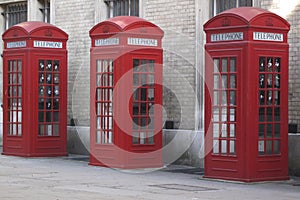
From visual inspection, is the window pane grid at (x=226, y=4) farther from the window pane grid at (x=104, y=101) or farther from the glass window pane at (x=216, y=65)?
the window pane grid at (x=104, y=101)

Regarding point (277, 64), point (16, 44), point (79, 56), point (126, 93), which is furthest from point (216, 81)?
point (79, 56)

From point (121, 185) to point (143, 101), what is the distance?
3.13 m

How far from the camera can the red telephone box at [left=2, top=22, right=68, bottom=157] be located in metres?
18.2

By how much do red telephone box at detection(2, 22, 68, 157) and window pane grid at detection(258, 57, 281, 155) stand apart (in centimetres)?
642

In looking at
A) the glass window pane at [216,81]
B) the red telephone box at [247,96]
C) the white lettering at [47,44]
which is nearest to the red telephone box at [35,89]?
the white lettering at [47,44]

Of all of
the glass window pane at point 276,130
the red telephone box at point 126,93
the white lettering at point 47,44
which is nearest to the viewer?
the glass window pane at point 276,130

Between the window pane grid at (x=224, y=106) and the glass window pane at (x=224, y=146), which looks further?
the glass window pane at (x=224, y=146)

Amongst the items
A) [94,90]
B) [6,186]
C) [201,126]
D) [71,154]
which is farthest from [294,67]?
[71,154]

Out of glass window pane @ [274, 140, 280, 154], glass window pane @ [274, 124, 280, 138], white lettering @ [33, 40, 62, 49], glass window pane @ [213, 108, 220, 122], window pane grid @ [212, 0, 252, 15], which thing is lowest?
glass window pane @ [274, 140, 280, 154]

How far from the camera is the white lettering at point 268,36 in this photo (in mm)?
13383

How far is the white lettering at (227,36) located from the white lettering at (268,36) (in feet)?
0.83

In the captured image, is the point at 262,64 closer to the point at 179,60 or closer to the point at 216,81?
the point at 216,81

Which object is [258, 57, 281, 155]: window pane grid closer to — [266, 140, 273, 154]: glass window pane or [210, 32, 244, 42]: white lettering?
[266, 140, 273, 154]: glass window pane

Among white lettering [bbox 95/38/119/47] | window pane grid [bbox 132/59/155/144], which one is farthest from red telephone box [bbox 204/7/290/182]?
white lettering [bbox 95/38/119/47]
